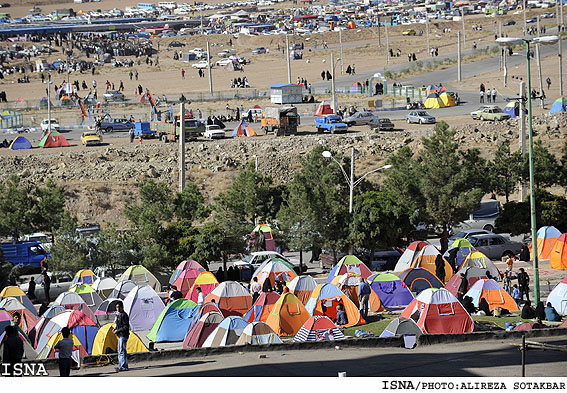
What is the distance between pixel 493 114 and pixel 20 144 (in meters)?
31.6

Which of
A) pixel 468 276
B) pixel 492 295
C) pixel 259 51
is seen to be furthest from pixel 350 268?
pixel 259 51

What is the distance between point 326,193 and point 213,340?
568 inches

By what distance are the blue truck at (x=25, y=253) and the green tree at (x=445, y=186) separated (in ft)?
51.0

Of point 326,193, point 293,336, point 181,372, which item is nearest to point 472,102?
point 326,193

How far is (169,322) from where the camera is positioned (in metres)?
26.2

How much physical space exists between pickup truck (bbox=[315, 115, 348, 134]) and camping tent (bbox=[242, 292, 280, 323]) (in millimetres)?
37622

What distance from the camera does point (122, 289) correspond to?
98.9 feet

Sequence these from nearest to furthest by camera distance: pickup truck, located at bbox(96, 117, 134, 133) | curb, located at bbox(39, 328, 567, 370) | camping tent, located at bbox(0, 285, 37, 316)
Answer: curb, located at bbox(39, 328, 567, 370) → camping tent, located at bbox(0, 285, 37, 316) → pickup truck, located at bbox(96, 117, 134, 133)

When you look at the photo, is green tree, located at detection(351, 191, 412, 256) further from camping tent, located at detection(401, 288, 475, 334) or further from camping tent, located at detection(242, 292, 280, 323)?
camping tent, located at detection(401, 288, 475, 334)

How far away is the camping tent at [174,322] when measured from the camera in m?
26.0

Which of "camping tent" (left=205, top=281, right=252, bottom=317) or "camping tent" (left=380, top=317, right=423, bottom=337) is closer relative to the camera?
"camping tent" (left=380, top=317, right=423, bottom=337)

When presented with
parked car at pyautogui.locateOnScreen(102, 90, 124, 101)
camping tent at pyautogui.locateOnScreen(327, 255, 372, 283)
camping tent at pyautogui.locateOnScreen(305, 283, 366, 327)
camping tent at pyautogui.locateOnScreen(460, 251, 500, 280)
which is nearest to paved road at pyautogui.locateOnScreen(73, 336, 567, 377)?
camping tent at pyautogui.locateOnScreen(305, 283, 366, 327)

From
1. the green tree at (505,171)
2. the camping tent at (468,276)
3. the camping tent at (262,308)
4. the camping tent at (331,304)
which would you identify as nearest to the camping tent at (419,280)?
the camping tent at (468,276)

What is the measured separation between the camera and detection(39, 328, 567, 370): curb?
19656 millimetres
